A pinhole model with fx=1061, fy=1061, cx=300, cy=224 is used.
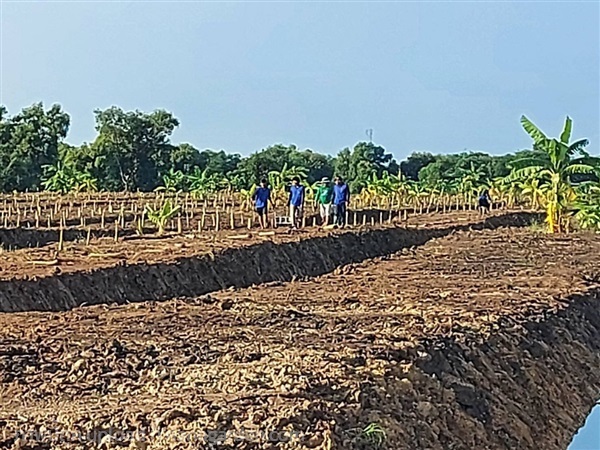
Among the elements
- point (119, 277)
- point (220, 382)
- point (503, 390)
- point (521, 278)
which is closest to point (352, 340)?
point (503, 390)

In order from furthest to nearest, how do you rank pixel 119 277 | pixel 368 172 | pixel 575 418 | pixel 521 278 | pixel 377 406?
1. pixel 368 172
2. pixel 521 278
3. pixel 119 277
4. pixel 575 418
5. pixel 377 406

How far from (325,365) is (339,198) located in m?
17.6

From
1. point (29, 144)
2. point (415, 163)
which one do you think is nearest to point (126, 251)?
point (29, 144)

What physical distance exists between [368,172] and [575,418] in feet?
179

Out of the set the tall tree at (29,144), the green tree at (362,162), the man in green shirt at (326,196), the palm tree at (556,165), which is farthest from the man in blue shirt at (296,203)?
the green tree at (362,162)

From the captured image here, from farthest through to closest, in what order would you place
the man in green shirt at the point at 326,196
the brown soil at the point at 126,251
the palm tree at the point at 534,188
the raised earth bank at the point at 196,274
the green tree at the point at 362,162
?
the green tree at the point at 362,162
the palm tree at the point at 534,188
the man in green shirt at the point at 326,196
the brown soil at the point at 126,251
the raised earth bank at the point at 196,274

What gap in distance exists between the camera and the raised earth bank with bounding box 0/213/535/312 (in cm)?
1435

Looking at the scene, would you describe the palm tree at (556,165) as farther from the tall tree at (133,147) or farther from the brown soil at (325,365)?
the tall tree at (133,147)

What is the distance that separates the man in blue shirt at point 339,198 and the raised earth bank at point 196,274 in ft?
2.63

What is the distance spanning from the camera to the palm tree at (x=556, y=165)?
2695cm

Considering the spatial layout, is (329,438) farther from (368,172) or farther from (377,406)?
(368,172)

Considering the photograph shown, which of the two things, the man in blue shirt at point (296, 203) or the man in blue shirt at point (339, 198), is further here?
the man in blue shirt at point (296, 203)

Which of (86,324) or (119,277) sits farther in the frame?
(119,277)

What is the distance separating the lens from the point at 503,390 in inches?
424
